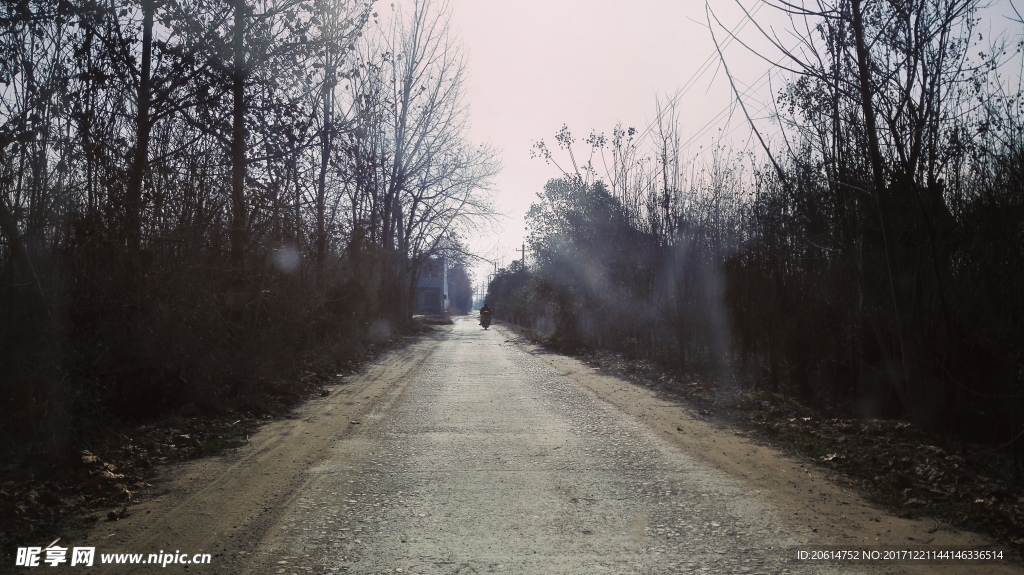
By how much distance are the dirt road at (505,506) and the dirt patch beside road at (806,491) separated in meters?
0.02

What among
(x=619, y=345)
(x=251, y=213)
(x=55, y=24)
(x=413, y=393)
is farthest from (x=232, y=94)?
(x=619, y=345)

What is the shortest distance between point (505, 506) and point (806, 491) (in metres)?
2.72

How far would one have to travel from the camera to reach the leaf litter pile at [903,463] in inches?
218

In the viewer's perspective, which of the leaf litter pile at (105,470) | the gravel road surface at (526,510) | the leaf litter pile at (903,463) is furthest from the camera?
the leaf litter pile at (903,463)

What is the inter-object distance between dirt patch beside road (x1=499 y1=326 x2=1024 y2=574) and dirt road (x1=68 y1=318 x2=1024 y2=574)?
0.02 metres

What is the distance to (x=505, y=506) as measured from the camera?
222 inches

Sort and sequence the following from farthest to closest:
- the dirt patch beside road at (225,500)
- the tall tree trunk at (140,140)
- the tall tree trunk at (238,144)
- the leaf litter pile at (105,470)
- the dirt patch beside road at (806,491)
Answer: the tall tree trunk at (238,144) < the tall tree trunk at (140,140) < the leaf litter pile at (105,470) < the dirt patch beside road at (806,491) < the dirt patch beside road at (225,500)

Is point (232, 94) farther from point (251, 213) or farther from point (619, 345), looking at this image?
point (619, 345)

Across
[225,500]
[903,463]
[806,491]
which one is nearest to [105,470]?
[225,500]

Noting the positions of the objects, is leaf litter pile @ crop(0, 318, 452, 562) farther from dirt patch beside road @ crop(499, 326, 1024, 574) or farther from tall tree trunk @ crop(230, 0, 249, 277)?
dirt patch beside road @ crop(499, 326, 1024, 574)

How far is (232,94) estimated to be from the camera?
11508mm

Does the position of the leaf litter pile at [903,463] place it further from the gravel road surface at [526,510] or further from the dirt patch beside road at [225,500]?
the dirt patch beside road at [225,500]

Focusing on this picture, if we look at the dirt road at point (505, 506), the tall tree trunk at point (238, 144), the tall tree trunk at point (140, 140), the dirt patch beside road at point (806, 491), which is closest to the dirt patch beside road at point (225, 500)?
the dirt road at point (505, 506)

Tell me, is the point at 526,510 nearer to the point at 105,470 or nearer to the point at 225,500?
the point at 225,500
